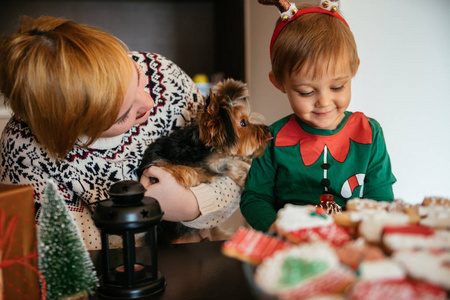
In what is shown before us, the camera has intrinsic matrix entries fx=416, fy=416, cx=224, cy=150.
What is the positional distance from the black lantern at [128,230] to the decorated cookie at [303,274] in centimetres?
32

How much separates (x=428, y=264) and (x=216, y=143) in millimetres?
1081

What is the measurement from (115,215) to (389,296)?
1.58ft

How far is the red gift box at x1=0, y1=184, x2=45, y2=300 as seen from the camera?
685 mm

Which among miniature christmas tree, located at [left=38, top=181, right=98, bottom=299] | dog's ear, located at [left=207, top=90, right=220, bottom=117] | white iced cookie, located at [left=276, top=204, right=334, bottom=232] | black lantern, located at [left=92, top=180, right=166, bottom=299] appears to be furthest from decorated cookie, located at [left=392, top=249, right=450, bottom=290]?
dog's ear, located at [left=207, top=90, right=220, bottom=117]

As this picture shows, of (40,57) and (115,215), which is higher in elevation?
(40,57)

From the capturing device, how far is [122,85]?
3.30ft

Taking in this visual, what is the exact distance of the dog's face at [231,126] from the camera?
1.44 meters

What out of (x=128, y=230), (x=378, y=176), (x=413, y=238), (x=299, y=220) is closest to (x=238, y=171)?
(x=378, y=176)

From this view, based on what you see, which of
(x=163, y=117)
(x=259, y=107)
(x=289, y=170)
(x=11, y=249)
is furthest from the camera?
(x=259, y=107)

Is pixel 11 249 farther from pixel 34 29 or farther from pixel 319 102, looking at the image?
pixel 319 102

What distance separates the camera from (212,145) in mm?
1532

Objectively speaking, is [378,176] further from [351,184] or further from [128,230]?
[128,230]

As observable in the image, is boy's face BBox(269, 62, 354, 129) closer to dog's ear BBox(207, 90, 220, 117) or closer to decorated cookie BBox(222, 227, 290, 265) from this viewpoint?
dog's ear BBox(207, 90, 220, 117)

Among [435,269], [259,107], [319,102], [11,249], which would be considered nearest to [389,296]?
[435,269]
